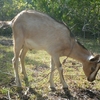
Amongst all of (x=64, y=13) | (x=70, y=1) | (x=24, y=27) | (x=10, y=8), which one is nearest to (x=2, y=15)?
(x=10, y=8)

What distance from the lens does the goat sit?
6012mm

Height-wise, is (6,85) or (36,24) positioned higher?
(36,24)

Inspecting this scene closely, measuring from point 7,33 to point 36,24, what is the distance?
14770 millimetres

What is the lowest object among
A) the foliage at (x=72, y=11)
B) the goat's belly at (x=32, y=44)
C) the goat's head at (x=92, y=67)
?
the foliage at (x=72, y=11)

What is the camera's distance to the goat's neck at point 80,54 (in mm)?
6094

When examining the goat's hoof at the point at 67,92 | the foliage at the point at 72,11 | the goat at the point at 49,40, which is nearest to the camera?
the goat's hoof at the point at 67,92

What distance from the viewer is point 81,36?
76.0 feet

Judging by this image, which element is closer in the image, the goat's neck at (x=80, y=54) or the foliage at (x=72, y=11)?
the goat's neck at (x=80, y=54)

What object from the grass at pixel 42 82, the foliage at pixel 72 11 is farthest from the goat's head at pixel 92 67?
the foliage at pixel 72 11

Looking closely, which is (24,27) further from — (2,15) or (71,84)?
(2,15)

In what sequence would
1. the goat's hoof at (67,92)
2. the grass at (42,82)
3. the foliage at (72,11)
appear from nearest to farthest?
the grass at (42,82)
the goat's hoof at (67,92)
the foliage at (72,11)

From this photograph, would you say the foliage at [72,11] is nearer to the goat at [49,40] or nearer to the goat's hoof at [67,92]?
the goat at [49,40]

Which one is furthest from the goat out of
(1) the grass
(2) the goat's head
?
(1) the grass

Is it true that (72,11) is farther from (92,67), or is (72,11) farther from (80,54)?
(92,67)
